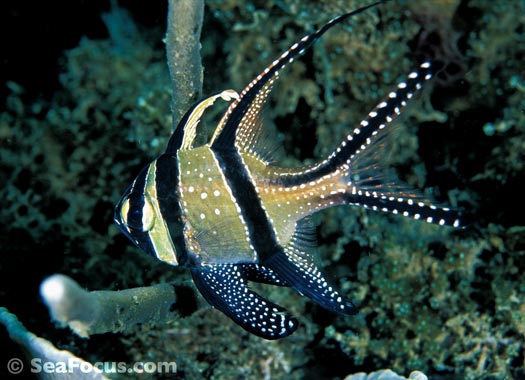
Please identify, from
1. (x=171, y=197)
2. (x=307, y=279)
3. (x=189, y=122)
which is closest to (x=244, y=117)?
(x=189, y=122)

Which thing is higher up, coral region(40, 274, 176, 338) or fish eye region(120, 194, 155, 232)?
fish eye region(120, 194, 155, 232)

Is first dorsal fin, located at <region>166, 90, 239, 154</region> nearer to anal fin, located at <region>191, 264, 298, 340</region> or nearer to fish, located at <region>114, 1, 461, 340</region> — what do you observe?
fish, located at <region>114, 1, 461, 340</region>

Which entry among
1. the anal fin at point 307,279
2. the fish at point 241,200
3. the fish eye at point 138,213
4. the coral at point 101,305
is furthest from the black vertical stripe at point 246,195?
the coral at point 101,305

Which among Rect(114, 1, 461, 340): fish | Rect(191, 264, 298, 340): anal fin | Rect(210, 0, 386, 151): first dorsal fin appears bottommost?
Rect(191, 264, 298, 340): anal fin

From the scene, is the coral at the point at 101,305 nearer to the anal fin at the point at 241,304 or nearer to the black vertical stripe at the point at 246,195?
the anal fin at the point at 241,304

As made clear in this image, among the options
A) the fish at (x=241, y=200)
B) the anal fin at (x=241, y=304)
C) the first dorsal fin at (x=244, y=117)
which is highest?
the first dorsal fin at (x=244, y=117)

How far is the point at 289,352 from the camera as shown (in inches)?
144

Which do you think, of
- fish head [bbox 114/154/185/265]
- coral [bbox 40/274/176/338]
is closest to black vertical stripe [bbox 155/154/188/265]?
fish head [bbox 114/154/185/265]

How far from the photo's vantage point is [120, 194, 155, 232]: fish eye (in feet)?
6.21

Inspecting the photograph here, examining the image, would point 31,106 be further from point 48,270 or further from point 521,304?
point 521,304

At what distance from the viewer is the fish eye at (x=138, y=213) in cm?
189

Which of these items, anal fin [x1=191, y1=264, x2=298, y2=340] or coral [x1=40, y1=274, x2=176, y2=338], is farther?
anal fin [x1=191, y1=264, x2=298, y2=340]

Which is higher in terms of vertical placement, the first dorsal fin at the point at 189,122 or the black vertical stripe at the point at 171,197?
the first dorsal fin at the point at 189,122

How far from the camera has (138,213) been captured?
1896mm
